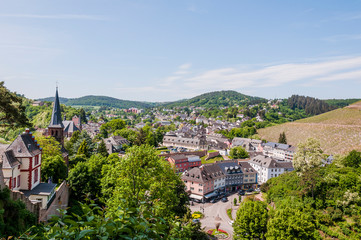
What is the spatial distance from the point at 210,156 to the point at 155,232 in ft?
246

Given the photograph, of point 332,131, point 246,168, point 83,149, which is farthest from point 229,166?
point 332,131

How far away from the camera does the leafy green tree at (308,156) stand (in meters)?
39.0

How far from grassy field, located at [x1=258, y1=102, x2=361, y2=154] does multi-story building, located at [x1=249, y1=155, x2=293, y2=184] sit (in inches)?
1165

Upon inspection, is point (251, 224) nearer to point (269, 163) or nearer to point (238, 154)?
point (269, 163)

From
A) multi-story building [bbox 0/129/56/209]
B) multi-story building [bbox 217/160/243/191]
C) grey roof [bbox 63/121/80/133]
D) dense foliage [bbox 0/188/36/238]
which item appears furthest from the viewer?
grey roof [bbox 63/121/80/133]

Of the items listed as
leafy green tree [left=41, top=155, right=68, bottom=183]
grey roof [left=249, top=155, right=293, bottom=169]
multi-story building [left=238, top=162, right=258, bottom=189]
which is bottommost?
multi-story building [left=238, top=162, right=258, bottom=189]

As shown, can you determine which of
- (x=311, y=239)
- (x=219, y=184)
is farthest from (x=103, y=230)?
(x=219, y=184)

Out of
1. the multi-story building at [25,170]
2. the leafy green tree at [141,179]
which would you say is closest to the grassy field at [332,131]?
the leafy green tree at [141,179]

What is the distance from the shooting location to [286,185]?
40.4m

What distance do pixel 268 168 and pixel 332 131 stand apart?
5502 centimetres

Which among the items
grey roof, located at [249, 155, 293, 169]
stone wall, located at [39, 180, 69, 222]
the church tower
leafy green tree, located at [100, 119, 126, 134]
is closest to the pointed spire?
the church tower

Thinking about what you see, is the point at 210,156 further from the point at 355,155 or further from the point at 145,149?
the point at 145,149

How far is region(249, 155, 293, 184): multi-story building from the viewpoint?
191 feet

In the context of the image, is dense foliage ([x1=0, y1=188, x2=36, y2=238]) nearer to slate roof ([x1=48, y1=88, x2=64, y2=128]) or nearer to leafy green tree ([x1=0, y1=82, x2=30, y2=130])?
leafy green tree ([x1=0, y1=82, x2=30, y2=130])
